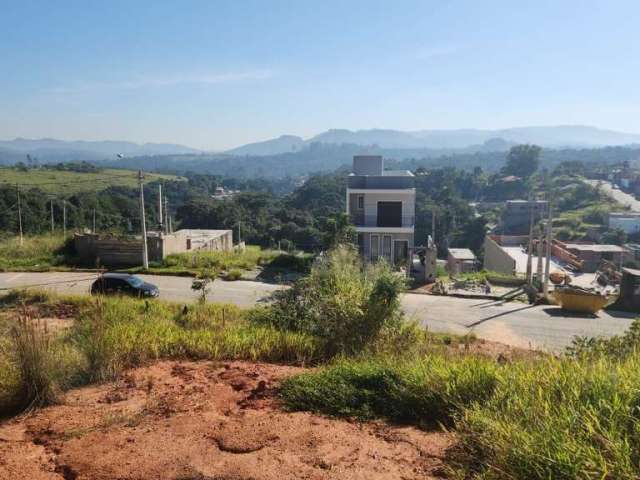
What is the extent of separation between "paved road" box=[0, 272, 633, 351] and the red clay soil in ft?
29.4

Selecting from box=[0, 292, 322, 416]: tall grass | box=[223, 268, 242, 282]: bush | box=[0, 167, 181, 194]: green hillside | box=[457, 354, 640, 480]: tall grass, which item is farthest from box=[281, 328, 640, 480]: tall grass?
box=[0, 167, 181, 194]: green hillside

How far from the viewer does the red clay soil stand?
13.8 feet

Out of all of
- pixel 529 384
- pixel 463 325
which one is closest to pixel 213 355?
pixel 529 384

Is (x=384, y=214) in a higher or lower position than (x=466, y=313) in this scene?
higher

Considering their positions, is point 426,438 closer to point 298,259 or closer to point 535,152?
point 298,259

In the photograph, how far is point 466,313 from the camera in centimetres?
1934

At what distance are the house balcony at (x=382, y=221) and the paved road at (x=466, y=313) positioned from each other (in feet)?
29.5

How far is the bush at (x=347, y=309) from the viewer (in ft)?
26.7

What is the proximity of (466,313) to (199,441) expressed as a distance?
16138 mm

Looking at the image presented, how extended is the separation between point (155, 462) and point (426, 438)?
2483 mm

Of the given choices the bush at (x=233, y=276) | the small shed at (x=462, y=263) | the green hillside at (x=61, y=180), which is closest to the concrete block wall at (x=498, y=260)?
the small shed at (x=462, y=263)

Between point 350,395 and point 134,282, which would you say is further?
point 134,282

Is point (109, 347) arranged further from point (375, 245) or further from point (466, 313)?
point (375, 245)

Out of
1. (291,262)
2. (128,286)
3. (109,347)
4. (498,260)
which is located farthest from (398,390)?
(498,260)
